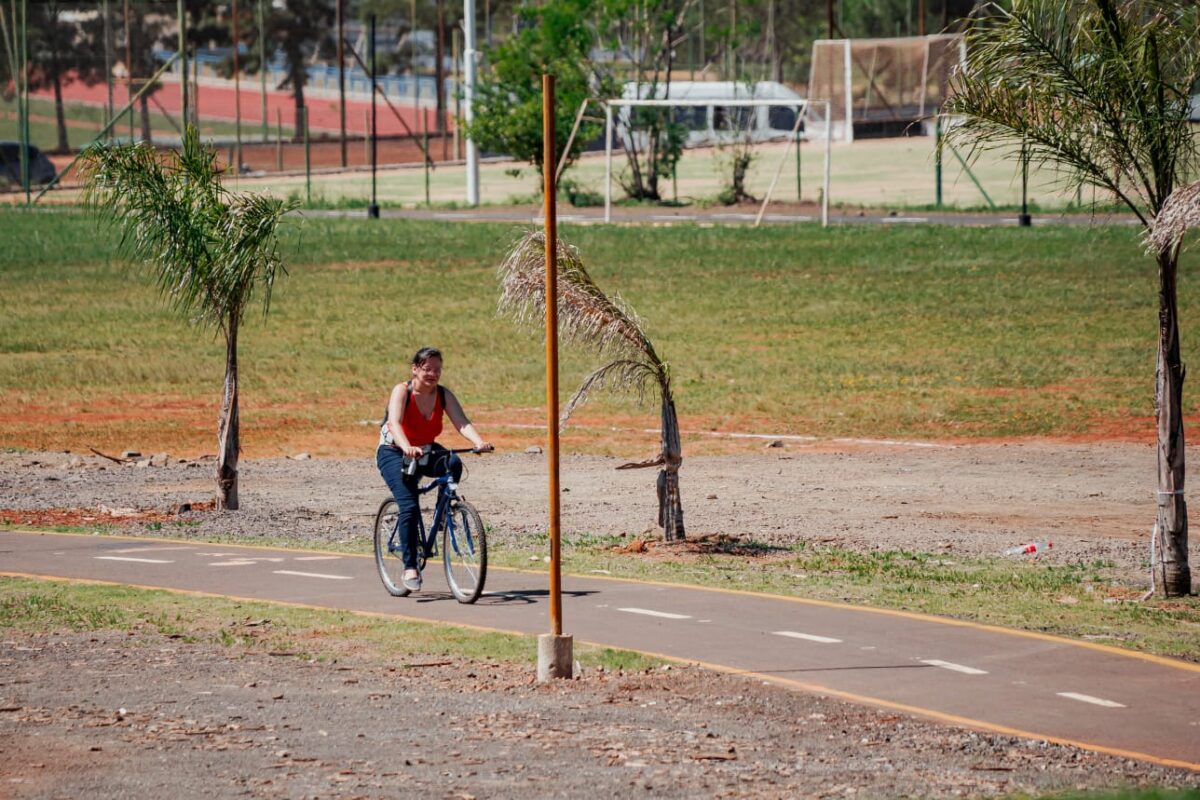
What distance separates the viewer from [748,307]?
33.7 metres

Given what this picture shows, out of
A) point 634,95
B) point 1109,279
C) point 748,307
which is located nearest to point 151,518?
point 748,307

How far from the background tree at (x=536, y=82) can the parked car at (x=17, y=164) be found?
1636 cm

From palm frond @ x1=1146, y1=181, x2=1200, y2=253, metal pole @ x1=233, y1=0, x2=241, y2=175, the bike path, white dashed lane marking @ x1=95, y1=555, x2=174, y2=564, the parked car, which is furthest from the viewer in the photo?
metal pole @ x1=233, y1=0, x2=241, y2=175

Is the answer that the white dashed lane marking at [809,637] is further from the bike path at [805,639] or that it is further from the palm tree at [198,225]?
the palm tree at [198,225]

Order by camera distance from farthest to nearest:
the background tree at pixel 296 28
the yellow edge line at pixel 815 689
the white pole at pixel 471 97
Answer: the background tree at pixel 296 28 < the white pole at pixel 471 97 < the yellow edge line at pixel 815 689

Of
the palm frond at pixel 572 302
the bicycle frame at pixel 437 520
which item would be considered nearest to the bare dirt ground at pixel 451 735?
the bicycle frame at pixel 437 520

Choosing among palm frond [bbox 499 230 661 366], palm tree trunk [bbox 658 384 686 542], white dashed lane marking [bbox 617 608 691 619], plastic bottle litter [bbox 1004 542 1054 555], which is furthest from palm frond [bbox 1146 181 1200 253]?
palm frond [bbox 499 230 661 366]

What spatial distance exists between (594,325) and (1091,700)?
237 inches

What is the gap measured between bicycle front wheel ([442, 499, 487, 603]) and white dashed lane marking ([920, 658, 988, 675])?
3019 millimetres

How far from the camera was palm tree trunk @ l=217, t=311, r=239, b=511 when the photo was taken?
17125mm

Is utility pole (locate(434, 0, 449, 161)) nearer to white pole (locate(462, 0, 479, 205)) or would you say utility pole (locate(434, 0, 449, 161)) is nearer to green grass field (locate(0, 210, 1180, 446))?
white pole (locate(462, 0, 479, 205))

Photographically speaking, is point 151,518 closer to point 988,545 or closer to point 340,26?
point 988,545

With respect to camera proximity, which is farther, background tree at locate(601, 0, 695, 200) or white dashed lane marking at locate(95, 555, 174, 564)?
→ background tree at locate(601, 0, 695, 200)

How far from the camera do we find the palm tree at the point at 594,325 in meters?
14.7
